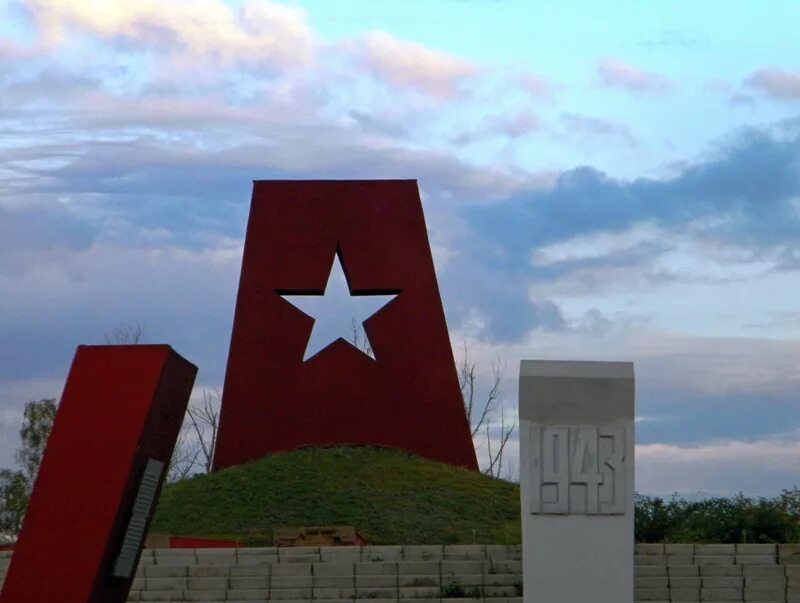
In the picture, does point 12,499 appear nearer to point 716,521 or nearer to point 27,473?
point 27,473

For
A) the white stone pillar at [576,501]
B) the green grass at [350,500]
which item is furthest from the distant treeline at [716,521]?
the white stone pillar at [576,501]

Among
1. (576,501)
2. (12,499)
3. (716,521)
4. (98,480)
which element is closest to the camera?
(98,480)

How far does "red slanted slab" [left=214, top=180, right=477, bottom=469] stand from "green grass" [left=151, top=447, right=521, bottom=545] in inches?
11.7

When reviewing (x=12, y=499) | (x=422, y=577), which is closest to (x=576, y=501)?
(x=422, y=577)

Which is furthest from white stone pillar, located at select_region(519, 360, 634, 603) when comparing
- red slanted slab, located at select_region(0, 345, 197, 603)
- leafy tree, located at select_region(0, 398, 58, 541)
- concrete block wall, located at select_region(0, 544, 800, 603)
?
leafy tree, located at select_region(0, 398, 58, 541)

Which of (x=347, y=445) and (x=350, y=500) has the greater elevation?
(x=347, y=445)

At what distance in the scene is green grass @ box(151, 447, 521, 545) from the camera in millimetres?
18078

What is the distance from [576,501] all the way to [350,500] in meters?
9.08

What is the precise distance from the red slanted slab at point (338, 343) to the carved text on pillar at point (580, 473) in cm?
978

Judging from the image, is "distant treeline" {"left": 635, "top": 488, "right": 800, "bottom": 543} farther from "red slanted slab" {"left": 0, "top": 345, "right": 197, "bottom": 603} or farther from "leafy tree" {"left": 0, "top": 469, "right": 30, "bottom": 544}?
"leafy tree" {"left": 0, "top": 469, "right": 30, "bottom": 544}

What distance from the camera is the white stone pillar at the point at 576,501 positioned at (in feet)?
33.1

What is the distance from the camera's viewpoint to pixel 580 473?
1012 cm

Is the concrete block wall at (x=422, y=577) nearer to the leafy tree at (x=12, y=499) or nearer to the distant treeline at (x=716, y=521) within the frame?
the distant treeline at (x=716, y=521)

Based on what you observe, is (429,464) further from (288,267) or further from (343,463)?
(288,267)
